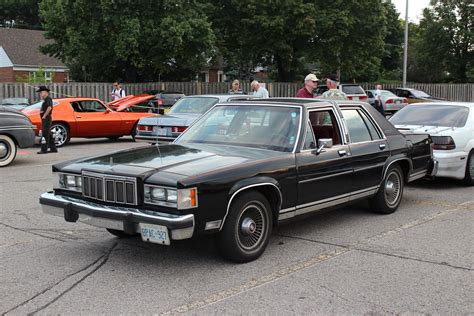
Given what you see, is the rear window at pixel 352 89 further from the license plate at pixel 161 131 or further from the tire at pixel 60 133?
the license plate at pixel 161 131

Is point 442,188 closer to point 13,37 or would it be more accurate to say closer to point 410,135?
point 410,135

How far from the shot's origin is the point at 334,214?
7.12m

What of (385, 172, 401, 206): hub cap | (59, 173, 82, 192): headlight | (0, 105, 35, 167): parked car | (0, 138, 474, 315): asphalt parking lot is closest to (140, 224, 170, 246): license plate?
(0, 138, 474, 315): asphalt parking lot

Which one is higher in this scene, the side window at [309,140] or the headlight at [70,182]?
the side window at [309,140]

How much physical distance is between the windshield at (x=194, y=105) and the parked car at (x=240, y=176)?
6.33 m

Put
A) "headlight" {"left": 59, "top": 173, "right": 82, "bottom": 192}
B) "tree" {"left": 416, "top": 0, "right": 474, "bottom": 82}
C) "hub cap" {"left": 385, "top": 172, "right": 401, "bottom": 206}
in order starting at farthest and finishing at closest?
"tree" {"left": 416, "top": 0, "right": 474, "bottom": 82} < "hub cap" {"left": 385, "top": 172, "right": 401, "bottom": 206} < "headlight" {"left": 59, "top": 173, "right": 82, "bottom": 192}

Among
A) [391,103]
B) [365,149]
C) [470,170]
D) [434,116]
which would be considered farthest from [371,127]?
[391,103]

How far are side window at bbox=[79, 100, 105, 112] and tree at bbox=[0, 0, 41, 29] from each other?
5324cm

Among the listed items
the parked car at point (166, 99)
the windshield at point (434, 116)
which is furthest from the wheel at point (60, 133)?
the windshield at point (434, 116)

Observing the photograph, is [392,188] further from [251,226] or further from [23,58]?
[23,58]

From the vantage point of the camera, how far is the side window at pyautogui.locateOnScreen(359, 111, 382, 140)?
687cm

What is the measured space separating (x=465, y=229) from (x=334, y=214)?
1.62 m

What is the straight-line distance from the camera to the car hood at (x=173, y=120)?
12.2 metres

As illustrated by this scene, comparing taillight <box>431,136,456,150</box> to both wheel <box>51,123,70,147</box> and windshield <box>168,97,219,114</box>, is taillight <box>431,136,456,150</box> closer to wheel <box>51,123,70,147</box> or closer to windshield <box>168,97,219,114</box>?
windshield <box>168,97,219,114</box>
